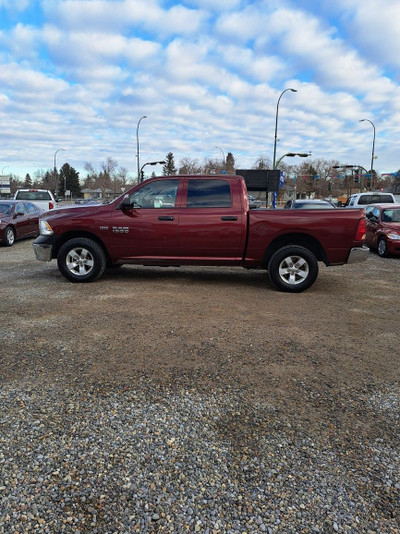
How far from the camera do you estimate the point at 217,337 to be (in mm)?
4473

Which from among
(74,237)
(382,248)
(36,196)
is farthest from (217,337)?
(36,196)

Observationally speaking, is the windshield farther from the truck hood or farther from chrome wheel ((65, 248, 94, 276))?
chrome wheel ((65, 248, 94, 276))

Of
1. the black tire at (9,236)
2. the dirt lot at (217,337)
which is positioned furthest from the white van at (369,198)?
the black tire at (9,236)

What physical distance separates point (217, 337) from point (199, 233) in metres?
2.84

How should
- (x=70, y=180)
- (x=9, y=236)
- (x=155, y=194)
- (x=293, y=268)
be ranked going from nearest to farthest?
1. (x=293, y=268)
2. (x=155, y=194)
3. (x=9, y=236)
4. (x=70, y=180)

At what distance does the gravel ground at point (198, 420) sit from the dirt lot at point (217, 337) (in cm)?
2

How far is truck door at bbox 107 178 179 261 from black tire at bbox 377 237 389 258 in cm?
716

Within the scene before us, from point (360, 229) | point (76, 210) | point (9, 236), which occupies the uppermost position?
point (76, 210)

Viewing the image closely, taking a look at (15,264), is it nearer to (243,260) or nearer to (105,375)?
(243,260)

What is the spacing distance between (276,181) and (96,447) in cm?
2583

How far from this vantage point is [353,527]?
196 centimetres

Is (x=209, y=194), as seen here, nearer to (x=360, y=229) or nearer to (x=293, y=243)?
(x=293, y=243)

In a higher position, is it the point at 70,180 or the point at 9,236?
the point at 70,180

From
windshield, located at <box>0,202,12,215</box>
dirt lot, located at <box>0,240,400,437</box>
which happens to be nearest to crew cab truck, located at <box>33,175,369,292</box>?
dirt lot, located at <box>0,240,400,437</box>
